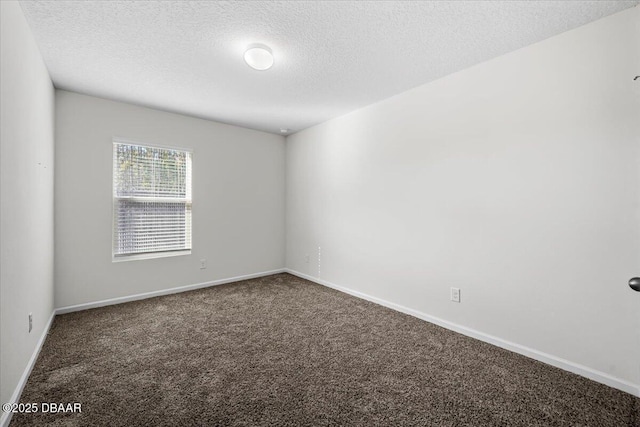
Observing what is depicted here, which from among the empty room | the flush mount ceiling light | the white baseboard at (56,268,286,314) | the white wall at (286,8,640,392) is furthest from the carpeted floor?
the flush mount ceiling light

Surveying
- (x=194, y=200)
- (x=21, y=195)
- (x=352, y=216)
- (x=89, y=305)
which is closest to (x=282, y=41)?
(x=21, y=195)

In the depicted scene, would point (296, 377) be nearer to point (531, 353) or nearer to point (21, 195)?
point (531, 353)

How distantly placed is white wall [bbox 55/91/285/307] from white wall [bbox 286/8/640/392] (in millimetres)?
1936

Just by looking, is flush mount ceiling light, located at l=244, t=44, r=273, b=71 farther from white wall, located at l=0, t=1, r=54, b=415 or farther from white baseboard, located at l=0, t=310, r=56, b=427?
white baseboard, located at l=0, t=310, r=56, b=427

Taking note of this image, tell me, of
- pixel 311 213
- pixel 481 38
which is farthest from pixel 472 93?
pixel 311 213

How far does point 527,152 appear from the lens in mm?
2275

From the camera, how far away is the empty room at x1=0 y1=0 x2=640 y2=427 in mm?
1764

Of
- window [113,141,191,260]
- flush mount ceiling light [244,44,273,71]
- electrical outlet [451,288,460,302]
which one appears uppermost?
flush mount ceiling light [244,44,273,71]

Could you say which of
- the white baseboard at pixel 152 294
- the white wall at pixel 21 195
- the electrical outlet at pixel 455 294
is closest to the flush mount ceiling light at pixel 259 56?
the white wall at pixel 21 195

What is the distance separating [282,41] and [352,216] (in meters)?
2.28

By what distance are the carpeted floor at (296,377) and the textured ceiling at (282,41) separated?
2500 millimetres

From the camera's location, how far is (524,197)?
2.29 metres

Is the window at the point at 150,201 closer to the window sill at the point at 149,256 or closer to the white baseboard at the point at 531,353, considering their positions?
the window sill at the point at 149,256

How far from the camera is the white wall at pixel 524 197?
1877 millimetres
